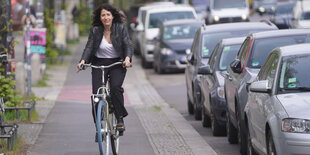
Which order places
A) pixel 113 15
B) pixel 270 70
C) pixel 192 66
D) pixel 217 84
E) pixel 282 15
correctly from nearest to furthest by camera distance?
pixel 270 70 < pixel 113 15 < pixel 217 84 < pixel 192 66 < pixel 282 15

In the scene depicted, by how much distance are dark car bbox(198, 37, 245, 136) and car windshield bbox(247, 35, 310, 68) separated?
110 cm

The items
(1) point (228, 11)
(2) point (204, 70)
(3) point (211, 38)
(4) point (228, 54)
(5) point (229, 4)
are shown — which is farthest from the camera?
(5) point (229, 4)

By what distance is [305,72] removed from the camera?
354 inches

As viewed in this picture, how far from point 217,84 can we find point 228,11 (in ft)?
95.2

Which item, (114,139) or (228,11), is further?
(228,11)

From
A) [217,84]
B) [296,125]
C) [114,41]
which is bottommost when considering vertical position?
[217,84]

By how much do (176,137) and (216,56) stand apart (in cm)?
194

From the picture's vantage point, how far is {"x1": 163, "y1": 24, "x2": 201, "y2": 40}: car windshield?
26.8m

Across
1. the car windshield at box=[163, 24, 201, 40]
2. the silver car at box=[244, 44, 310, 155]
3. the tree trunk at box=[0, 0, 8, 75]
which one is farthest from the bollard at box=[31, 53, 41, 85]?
the silver car at box=[244, 44, 310, 155]

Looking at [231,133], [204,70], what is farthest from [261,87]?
[204,70]

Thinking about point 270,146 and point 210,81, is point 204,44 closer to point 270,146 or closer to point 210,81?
point 210,81

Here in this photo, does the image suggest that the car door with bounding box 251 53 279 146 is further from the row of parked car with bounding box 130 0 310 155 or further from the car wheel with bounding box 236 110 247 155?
the car wheel with bounding box 236 110 247 155

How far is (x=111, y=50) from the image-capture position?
411 inches

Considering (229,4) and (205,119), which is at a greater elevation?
(205,119)
